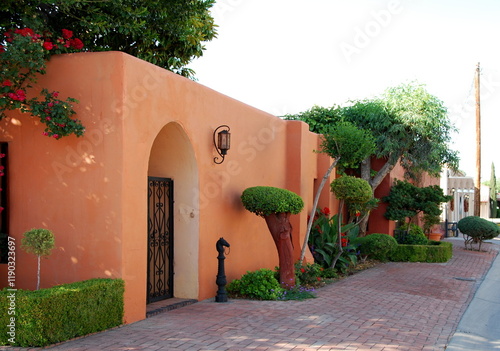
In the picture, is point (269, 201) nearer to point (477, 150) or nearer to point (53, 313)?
point (53, 313)

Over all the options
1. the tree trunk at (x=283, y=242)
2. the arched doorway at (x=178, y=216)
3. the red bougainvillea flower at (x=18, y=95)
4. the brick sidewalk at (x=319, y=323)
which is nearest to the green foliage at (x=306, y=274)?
the brick sidewalk at (x=319, y=323)

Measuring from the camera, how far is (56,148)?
21.7 feet

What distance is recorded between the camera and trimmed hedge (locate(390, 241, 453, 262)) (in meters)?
14.4

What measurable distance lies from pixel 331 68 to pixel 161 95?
455 cm

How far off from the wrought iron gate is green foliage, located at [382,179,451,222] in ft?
31.4

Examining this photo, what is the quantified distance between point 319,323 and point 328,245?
17.7 feet

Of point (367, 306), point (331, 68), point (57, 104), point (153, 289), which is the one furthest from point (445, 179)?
point (57, 104)

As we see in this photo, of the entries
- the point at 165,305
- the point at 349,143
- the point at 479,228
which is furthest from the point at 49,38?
the point at 479,228

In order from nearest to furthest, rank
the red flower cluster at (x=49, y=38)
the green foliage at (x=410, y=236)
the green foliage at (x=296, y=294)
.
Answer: the red flower cluster at (x=49, y=38) < the green foliage at (x=296, y=294) < the green foliage at (x=410, y=236)

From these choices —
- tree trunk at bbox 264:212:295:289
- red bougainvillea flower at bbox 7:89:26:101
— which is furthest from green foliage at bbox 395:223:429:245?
red bougainvillea flower at bbox 7:89:26:101

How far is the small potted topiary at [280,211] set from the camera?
28.9 feet

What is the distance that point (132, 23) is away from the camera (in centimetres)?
906

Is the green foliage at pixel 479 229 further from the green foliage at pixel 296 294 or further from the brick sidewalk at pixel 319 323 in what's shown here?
the green foliage at pixel 296 294

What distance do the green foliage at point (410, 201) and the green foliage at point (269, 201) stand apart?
7.75 m
